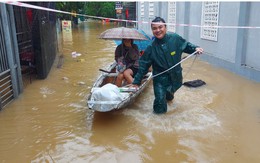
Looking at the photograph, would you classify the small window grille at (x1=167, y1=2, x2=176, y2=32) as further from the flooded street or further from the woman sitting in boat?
the woman sitting in boat

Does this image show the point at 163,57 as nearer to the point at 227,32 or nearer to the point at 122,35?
the point at 122,35

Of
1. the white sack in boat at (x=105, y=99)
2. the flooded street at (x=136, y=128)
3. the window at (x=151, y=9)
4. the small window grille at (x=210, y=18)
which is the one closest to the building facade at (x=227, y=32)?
the small window grille at (x=210, y=18)

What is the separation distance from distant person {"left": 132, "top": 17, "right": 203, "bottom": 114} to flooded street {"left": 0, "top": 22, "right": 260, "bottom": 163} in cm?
53

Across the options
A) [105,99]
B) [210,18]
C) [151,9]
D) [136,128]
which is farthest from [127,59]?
[151,9]

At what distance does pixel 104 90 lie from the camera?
5012mm

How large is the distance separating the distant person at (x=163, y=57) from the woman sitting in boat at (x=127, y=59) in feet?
3.21

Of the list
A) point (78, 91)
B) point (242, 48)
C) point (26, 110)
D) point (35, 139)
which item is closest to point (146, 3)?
point (242, 48)

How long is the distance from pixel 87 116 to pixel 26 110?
4.78 ft

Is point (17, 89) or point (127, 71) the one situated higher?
point (127, 71)

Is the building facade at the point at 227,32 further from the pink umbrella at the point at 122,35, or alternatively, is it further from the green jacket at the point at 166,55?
the green jacket at the point at 166,55

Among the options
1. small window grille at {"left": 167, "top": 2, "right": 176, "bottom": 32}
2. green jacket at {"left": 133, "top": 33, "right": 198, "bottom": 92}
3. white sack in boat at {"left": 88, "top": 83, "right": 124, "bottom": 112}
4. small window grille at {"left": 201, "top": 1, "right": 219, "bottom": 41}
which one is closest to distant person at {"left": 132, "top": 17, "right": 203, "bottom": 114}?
green jacket at {"left": 133, "top": 33, "right": 198, "bottom": 92}

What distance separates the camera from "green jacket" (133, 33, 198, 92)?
521cm

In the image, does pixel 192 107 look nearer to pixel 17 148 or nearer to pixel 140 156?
pixel 140 156

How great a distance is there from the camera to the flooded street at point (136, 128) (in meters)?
4.17
